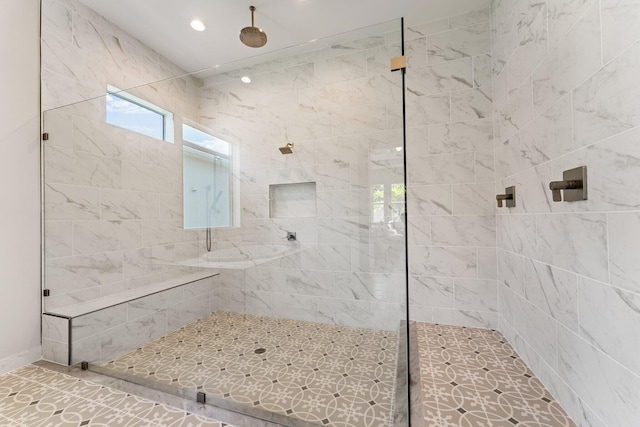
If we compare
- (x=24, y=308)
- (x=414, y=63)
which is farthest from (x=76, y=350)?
(x=414, y=63)

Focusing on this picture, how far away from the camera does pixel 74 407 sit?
1261 millimetres

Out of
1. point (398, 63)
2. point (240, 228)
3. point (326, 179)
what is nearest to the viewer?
point (398, 63)

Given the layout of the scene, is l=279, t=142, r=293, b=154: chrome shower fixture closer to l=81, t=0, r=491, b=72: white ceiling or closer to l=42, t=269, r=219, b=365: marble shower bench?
l=81, t=0, r=491, b=72: white ceiling

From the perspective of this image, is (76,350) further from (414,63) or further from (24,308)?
(414,63)

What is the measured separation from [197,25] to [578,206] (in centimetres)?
267

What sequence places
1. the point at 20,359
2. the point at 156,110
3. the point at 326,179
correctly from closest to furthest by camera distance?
the point at 20,359
the point at 326,179
the point at 156,110

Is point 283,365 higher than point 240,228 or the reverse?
the reverse

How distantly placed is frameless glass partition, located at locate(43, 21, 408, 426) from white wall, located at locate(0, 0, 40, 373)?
0.08 meters

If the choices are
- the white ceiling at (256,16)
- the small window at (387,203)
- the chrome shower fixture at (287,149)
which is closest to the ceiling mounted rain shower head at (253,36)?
the white ceiling at (256,16)

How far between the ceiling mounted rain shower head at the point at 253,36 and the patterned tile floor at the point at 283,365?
220 cm

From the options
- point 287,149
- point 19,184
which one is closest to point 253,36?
point 287,149

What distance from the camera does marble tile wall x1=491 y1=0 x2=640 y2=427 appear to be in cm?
79

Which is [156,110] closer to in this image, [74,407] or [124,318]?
[124,318]

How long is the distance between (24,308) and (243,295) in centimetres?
133
